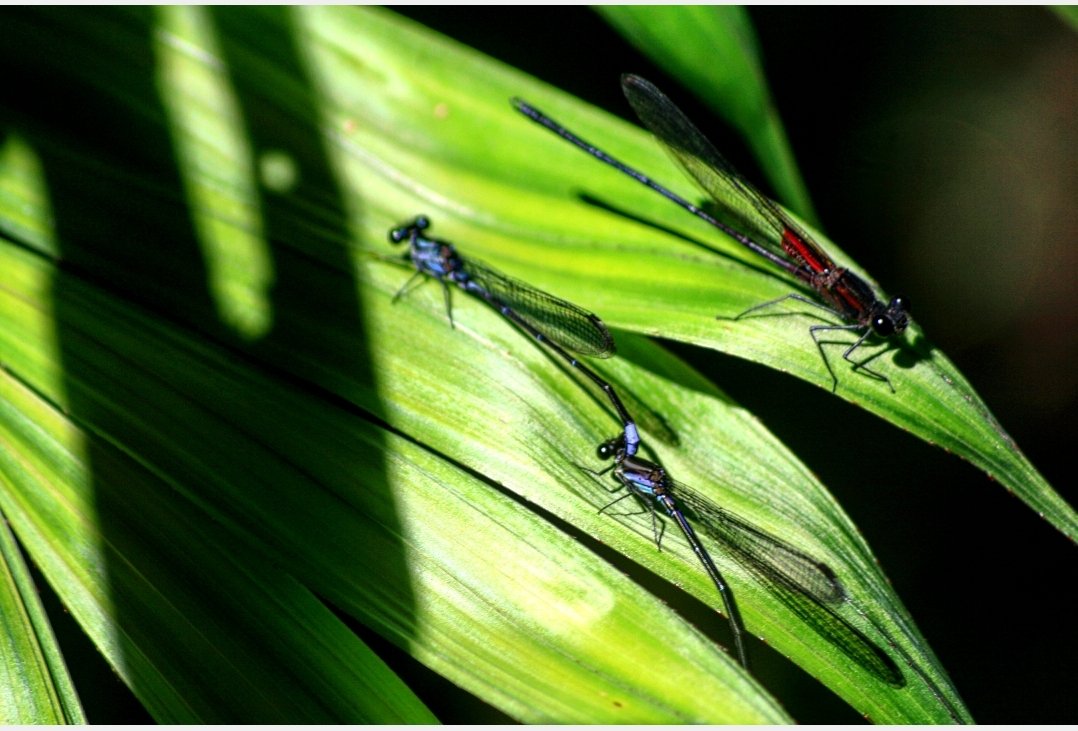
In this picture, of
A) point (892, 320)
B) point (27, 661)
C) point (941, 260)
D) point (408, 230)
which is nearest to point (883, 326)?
point (892, 320)

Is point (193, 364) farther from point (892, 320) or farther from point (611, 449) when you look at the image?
point (892, 320)

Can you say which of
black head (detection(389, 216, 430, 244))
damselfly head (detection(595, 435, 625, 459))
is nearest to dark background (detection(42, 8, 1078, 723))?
damselfly head (detection(595, 435, 625, 459))

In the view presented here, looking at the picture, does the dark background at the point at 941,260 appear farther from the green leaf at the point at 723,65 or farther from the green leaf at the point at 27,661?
the green leaf at the point at 27,661

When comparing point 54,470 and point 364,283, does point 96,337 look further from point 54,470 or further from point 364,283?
point 364,283

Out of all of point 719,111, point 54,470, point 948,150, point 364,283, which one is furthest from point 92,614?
point 948,150

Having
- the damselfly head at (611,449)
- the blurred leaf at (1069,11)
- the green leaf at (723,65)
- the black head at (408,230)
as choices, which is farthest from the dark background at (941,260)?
the blurred leaf at (1069,11)

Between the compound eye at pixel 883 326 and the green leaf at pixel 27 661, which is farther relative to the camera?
the compound eye at pixel 883 326

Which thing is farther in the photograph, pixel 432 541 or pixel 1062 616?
pixel 1062 616

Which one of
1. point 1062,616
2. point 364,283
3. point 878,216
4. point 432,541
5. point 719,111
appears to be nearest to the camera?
point 432,541
